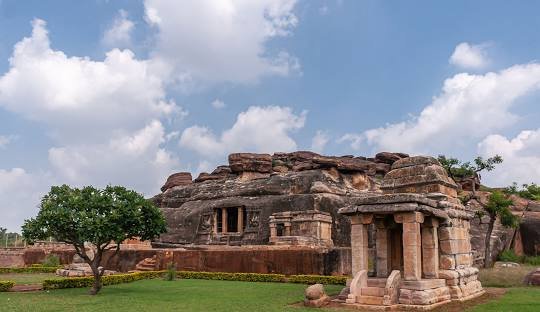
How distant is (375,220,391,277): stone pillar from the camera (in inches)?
540

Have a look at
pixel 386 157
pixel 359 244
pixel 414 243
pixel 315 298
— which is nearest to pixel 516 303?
pixel 414 243

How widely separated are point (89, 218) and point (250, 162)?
24.6 metres

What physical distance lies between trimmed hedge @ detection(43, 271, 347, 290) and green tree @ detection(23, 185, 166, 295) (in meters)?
2.62

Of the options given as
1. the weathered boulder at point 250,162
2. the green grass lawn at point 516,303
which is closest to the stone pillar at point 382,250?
the green grass lawn at point 516,303

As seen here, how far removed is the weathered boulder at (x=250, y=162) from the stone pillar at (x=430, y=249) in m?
26.8

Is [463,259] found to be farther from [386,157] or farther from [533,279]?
[386,157]

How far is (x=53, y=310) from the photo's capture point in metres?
11.7

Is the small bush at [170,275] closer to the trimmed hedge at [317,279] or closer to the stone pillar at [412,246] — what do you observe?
the trimmed hedge at [317,279]

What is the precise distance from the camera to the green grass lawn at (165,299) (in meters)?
12.1

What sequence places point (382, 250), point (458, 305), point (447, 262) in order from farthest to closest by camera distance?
1. point (382, 250)
2. point (447, 262)
3. point (458, 305)

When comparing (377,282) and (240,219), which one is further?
(240,219)

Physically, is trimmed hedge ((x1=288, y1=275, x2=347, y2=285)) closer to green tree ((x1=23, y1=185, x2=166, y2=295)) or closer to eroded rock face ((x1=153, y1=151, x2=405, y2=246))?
green tree ((x1=23, y1=185, x2=166, y2=295))

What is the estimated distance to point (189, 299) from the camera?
14016 millimetres

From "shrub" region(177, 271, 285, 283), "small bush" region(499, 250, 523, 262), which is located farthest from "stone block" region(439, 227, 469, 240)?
"small bush" region(499, 250, 523, 262)
